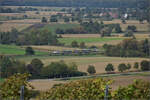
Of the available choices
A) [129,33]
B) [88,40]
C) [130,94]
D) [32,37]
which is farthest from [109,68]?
[130,94]

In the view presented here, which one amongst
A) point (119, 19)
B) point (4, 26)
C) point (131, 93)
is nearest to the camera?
point (131, 93)

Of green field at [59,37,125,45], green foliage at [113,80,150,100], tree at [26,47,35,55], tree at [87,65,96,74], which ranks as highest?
green field at [59,37,125,45]

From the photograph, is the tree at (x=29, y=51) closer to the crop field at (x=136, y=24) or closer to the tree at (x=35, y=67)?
the tree at (x=35, y=67)

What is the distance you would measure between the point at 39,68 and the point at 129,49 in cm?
566

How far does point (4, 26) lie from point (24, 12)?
1090 mm

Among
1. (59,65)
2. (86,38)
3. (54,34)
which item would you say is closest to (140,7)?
(86,38)

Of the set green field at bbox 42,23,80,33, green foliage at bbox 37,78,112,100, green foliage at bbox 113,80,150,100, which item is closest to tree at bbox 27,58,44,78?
green field at bbox 42,23,80,33

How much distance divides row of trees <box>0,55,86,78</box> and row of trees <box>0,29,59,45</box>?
334cm

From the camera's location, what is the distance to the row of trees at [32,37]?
61.3ft

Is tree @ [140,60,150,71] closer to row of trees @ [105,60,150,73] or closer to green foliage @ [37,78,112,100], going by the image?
row of trees @ [105,60,150,73]

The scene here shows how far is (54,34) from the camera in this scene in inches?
787

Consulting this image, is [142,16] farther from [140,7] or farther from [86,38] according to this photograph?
[86,38]

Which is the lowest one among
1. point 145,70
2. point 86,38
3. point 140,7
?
point 145,70

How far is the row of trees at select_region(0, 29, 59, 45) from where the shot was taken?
A: 1870cm
